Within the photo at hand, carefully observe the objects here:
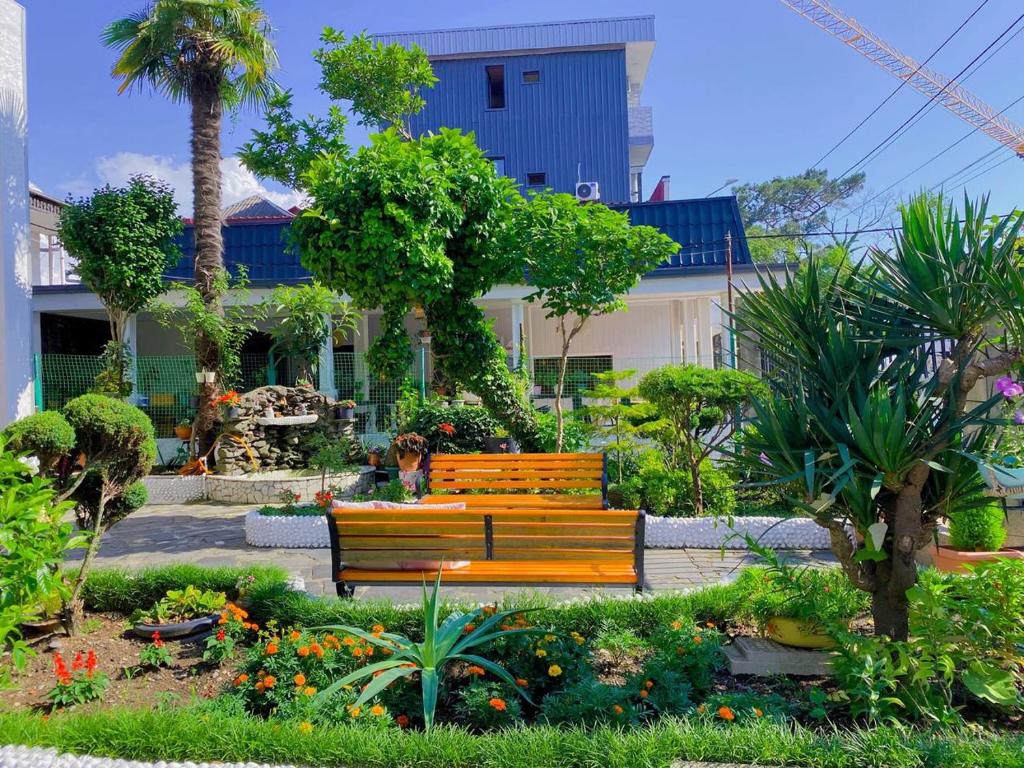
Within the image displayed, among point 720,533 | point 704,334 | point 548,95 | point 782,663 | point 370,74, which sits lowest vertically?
point 720,533

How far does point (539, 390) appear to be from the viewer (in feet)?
53.3

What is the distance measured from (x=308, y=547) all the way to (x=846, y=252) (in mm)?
6139

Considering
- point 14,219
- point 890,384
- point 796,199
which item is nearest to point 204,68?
point 14,219

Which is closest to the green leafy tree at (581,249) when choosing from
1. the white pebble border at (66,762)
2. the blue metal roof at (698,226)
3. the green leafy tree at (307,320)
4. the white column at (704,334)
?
the green leafy tree at (307,320)

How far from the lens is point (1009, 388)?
3051 millimetres

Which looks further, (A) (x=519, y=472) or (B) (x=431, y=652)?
(A) (x=519, y=472)

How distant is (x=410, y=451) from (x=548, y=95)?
20.5m

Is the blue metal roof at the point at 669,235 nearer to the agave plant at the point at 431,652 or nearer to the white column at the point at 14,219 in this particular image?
the white column at the point at 14,219

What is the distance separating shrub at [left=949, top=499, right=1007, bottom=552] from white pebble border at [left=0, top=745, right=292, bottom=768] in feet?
17.5

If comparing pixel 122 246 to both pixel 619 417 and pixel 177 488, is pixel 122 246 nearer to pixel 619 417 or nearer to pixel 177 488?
pixel 177 488

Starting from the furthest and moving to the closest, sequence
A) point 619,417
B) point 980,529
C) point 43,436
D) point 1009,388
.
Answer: point 619,417
point 980,529
point 43,436
point 1009,388

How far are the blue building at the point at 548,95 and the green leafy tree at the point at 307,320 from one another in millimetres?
13730

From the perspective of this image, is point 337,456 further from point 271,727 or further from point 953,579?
point 953,579

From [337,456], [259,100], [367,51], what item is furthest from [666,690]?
[259,100]
